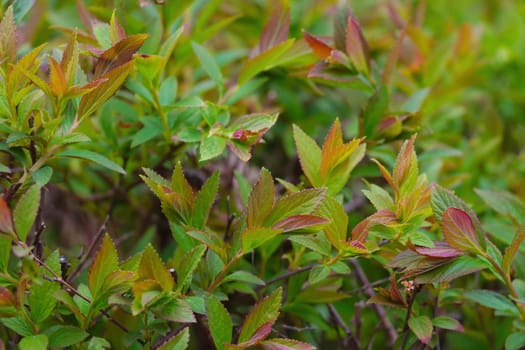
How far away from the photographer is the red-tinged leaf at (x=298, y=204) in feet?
3.06

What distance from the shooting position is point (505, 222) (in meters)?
1.36

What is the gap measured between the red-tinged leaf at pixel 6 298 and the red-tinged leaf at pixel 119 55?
13.7 inches

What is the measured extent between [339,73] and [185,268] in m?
0.51

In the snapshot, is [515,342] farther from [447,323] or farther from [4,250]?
[4,250]

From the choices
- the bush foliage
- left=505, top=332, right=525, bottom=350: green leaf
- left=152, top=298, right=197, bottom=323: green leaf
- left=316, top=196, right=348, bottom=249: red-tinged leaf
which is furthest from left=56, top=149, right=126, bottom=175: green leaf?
left=505, top=332, right=525, bottom=350: green leaf

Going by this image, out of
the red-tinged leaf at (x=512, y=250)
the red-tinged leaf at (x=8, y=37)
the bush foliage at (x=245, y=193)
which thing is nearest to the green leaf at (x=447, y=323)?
the bush foliage at (x=245, y=193)

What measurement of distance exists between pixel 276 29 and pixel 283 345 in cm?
62

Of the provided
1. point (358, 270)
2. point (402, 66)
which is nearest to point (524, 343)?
point (358, 270)

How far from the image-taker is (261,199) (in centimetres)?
93

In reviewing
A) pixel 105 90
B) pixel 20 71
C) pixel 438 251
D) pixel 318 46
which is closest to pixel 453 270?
pixel 438 251

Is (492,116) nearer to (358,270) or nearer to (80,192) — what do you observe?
(358,270)

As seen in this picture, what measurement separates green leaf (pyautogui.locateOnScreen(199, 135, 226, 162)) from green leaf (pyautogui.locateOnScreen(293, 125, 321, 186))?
0.43 ft

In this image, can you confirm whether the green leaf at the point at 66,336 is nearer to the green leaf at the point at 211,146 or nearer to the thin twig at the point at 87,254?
the thin twig at the point at 87,254

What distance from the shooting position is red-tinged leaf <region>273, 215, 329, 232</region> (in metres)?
0.91
